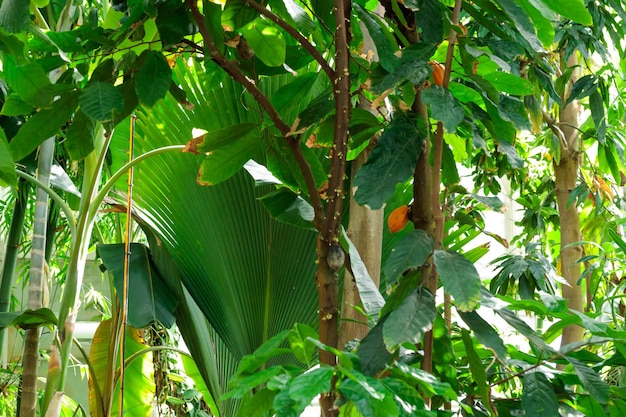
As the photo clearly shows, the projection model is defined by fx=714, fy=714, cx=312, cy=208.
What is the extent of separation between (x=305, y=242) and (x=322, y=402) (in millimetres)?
1055

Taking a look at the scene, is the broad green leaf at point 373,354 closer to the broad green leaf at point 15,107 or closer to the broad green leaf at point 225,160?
the broad green leaf at point 225,160

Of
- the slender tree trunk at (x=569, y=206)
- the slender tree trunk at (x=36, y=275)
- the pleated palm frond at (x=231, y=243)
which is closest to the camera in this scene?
the slender tree trunk at (x=36, y=275)

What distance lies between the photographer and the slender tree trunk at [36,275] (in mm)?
1601

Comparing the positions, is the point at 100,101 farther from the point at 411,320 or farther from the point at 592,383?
the point at 592,383

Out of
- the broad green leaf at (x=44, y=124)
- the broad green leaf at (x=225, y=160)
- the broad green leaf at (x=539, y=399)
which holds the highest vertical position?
the broad green leaf at (x=44, y=124)

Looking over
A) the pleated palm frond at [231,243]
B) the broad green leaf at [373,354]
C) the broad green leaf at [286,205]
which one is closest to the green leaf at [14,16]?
the broad green leaf at [286,205]

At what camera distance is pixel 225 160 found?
2.80 ft

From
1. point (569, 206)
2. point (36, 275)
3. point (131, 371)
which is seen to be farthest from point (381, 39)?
point (131, 371)

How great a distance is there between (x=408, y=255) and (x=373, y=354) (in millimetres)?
100

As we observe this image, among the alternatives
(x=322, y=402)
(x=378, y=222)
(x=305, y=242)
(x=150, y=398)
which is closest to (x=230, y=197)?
(x=305, y=242)

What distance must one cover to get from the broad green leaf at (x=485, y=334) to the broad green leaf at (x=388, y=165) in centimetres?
14

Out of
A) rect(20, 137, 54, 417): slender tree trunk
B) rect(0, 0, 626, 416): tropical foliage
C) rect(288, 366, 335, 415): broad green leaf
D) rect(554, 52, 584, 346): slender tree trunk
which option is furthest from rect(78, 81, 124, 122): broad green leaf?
rect(554, 52, 584, 346): slender tree trunk

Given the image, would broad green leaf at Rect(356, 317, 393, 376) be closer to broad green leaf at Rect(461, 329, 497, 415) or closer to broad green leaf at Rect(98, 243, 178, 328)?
broad green leaf at Rect(461, 329, 497, 415)

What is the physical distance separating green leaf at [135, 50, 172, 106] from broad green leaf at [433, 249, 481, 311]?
341 mm
